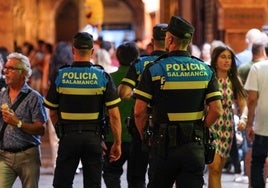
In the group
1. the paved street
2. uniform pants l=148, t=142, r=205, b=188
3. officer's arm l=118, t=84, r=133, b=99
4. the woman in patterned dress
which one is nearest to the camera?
uniform pants l=148, t=142, r=205, b=188

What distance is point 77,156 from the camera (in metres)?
8.38

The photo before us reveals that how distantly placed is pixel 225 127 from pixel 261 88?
0.55 meters

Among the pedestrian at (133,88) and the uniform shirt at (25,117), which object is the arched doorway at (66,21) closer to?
the pedestrian at (133,88)

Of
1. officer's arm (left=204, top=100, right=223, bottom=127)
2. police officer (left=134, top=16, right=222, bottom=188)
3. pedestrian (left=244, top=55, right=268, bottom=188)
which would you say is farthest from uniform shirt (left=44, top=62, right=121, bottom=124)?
pedestrian (left=244, top=55, right=268, bottom=188)

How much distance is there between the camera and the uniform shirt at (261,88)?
976 cm

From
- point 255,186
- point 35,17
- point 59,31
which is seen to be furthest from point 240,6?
point 59,31

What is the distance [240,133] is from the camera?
12961mm

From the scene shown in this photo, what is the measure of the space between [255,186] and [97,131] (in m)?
2.29

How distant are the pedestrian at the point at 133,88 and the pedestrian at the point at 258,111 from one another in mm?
1199

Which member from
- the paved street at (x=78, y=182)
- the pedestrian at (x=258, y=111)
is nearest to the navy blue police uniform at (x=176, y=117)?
the pedestrian at (x=258, y=111)

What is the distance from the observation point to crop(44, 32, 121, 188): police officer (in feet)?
27.3

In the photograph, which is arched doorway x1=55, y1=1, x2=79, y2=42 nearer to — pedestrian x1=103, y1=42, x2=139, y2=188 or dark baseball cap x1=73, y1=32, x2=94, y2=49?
pedestrian x1=103, y1=42, x2=139, y2=188

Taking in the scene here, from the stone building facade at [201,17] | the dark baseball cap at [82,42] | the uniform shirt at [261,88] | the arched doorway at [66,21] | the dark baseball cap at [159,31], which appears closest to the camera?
the dark baseball cap at [82,42]

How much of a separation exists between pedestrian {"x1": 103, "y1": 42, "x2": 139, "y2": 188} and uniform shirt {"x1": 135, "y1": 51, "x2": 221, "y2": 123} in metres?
2.22
